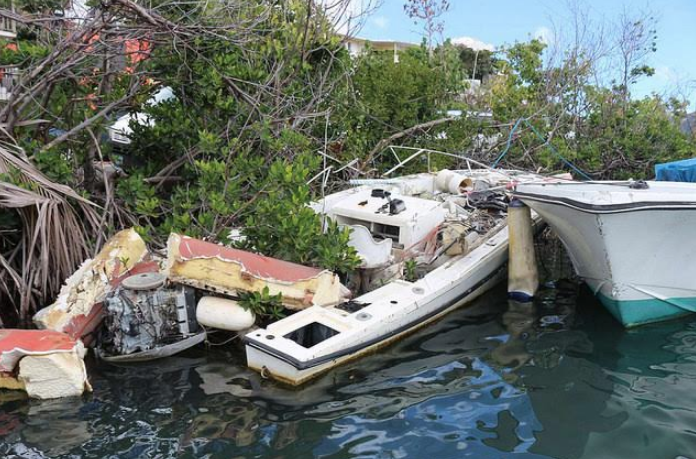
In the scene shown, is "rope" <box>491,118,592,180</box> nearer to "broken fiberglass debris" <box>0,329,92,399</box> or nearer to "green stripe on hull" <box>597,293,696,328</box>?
"green stripe on hull" <box>597,293,696,328</box>

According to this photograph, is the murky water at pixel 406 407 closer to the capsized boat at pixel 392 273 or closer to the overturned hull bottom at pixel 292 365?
the overturned hull bottom at pixel 292 365

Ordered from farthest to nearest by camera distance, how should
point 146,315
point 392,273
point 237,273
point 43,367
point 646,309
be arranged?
1. point 392,273
2. point 646,309
3. point 237,273
4. point 146,315
5. point 43,367

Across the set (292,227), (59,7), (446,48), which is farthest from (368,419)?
(446,48)

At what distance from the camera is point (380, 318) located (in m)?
5.40

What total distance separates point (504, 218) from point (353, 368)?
13.1 feet

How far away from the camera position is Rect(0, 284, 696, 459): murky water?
402cm

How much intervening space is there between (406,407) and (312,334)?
3.83 feet

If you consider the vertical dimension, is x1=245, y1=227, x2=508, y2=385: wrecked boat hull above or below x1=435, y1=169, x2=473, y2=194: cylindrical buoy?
below

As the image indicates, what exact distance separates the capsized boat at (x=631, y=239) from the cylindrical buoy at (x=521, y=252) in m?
0.31

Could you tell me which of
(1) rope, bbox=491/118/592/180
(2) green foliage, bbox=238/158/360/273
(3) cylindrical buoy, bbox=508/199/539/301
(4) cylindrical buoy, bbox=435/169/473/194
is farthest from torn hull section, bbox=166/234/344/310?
(1) rope, bbox=491/118/592/180

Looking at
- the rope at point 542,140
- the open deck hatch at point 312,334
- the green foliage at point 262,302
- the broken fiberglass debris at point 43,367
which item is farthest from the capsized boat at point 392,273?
the rope at point 542,140

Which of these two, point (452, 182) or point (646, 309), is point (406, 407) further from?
point (452, 182)

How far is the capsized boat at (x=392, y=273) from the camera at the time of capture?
4.96 m

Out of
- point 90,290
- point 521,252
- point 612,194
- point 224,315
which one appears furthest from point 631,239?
point 90,290
